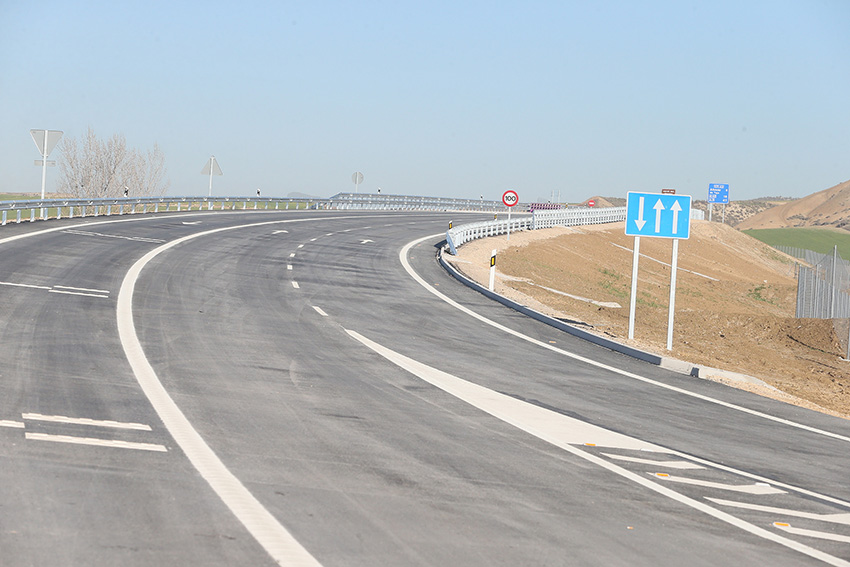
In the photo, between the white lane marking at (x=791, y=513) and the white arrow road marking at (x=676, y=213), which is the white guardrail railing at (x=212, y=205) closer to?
the white arrow road marking at (x=676, y=213)

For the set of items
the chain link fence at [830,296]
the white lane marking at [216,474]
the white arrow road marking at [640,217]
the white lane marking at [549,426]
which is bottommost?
the white lane marking at [549,426]

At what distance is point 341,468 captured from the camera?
29.4ft

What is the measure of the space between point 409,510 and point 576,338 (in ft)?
46.8

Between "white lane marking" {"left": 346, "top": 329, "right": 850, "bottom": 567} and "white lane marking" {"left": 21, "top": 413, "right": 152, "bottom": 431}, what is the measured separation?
4720 millimetres

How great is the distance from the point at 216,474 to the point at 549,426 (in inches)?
200

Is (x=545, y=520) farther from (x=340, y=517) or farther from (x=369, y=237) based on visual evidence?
(x=369, y=237)

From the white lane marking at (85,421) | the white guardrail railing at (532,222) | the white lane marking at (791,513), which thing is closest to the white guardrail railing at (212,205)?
the white guardrail railing at (532,222)

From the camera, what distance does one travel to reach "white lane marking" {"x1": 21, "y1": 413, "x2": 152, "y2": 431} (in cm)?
993

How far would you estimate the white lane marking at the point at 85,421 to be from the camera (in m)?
9.93

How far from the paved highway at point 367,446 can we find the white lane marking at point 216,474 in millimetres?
32

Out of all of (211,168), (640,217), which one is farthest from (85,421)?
(211,168)

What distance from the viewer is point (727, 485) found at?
962cm

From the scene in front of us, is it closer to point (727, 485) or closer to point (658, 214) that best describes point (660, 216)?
point (658, 214)

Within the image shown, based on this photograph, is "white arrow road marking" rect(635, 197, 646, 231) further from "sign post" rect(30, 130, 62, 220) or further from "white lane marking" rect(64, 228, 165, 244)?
"sign post" rect(30, 130, 62, 220)
